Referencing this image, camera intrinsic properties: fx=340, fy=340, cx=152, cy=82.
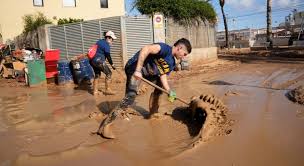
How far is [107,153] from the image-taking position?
14.1 ft

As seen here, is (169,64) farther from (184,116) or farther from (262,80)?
(262,80)

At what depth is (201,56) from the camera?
16438 mm

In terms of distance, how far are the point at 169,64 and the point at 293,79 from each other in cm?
584

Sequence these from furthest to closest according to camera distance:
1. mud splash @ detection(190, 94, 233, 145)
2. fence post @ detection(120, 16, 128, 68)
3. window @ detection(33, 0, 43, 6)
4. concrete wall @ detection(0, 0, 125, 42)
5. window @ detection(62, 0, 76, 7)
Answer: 1. window @ detection(62, 0, 76, 7)
2. window @ detection(33, 0, 43, 6)
3. concrete wall @ detection(0, 0, 125, 42)
4. fence post @ detection(120, 16, 128, 68)
5. mud splash @ detection(190, 94, 233, 145)

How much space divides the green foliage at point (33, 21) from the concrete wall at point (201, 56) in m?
9.32

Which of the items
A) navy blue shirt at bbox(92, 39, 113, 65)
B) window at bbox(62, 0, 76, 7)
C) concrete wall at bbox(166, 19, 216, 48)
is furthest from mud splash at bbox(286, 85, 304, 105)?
window at bbox(62, 0, 76, 7)

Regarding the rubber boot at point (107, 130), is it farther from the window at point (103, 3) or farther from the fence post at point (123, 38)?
the window at point (103, 3)

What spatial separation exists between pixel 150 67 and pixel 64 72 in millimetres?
6437

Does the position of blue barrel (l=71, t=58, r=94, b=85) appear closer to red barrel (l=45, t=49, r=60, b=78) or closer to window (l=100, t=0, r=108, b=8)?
red barrel (l=45, t=49, r=60, b=78)

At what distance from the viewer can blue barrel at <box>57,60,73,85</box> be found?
10.9m

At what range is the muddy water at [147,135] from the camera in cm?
401

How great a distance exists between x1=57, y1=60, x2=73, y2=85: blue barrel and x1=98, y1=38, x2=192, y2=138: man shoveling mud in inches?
239

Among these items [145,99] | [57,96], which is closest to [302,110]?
[145,99]

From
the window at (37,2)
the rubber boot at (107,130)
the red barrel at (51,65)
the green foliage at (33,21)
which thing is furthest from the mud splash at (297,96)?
the window at (37,2)
